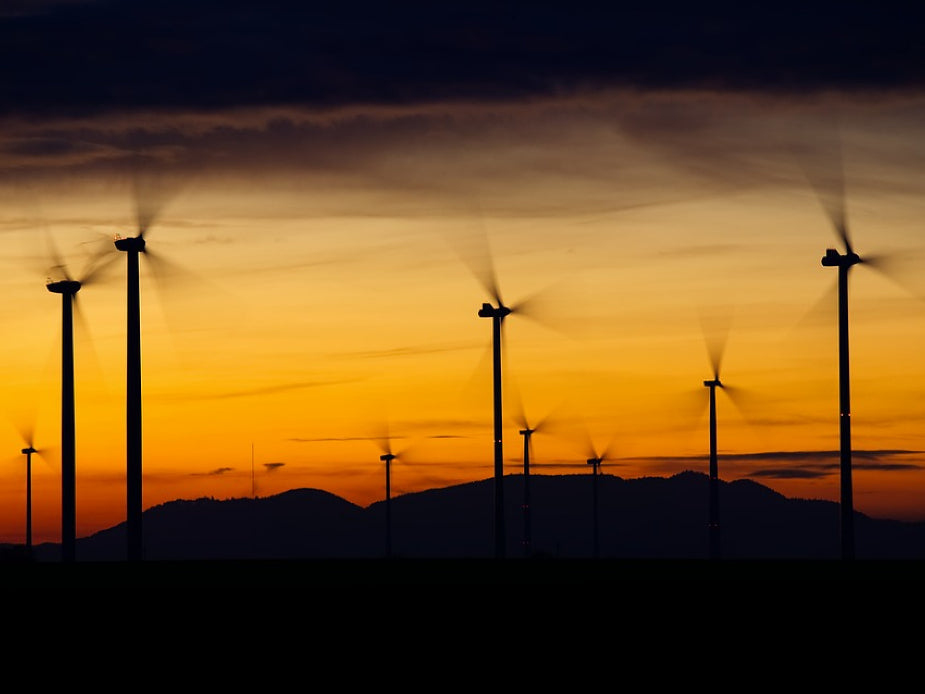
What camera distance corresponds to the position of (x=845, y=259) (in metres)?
120

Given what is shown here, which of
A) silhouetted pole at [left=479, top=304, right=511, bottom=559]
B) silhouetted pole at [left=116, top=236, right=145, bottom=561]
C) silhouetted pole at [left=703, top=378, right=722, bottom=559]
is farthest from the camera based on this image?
silhouetted pole at [left=703, top=378, right=722, bottom=559]

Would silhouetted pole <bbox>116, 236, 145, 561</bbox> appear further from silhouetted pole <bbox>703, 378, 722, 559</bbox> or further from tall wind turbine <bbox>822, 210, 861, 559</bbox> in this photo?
silhouetted pole <bbox>703, 378, 722, 559</bbox>

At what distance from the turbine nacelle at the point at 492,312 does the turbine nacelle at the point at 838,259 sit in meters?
28.2

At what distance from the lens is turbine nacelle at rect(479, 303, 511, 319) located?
143 m

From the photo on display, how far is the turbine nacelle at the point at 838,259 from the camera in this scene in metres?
120

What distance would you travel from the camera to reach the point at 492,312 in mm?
143750

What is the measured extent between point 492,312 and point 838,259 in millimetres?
31080

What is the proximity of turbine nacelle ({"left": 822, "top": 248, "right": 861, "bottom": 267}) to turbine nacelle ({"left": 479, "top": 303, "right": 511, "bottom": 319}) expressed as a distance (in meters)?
28.2

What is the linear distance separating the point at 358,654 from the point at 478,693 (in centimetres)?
483

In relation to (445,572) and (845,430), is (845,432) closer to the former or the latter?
(845,430)

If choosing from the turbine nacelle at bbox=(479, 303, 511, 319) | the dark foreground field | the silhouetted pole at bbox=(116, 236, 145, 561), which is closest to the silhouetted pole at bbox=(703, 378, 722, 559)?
the turbine nacelle at bbox=(479, 303, 511, 319)

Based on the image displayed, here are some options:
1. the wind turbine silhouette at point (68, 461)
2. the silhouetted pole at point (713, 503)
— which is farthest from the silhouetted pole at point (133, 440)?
the silhouetted pole at point (713, 503)

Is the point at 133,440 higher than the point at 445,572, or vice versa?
the point at 133,440

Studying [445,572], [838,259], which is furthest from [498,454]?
[445,572]
